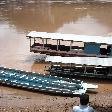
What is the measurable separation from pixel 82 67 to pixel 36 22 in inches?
740

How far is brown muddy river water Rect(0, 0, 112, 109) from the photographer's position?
24.2 metres

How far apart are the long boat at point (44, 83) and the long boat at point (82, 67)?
170 centimetres

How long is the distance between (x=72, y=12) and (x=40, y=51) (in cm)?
2148

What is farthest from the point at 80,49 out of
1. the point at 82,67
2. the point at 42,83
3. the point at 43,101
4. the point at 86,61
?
the point at 43,101

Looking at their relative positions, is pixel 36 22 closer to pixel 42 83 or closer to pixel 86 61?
pixel 86 61

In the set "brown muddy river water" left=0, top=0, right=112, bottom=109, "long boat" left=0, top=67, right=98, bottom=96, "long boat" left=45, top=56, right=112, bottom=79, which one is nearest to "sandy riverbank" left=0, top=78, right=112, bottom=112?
"brown muddy river water" left=0, top=0, right=112, bottom=109

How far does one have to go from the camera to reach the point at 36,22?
37.6 meters

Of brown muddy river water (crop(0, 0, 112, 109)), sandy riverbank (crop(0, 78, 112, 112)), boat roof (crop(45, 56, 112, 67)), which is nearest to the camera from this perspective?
sandy riverbank (crop(0, 78, 112, 112))

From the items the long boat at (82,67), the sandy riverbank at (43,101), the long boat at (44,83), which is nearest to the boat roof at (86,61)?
the long boat at (82,67)

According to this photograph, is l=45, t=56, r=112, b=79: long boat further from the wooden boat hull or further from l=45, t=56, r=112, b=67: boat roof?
the wooden boat hull

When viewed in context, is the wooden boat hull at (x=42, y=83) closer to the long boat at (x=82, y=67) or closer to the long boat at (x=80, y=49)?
the long boat at (x=82, y=67)

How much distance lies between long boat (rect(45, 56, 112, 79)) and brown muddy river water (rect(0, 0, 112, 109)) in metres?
0.79

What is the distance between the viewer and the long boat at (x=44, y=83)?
17203 millimetres

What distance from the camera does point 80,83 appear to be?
1750 centimetres
